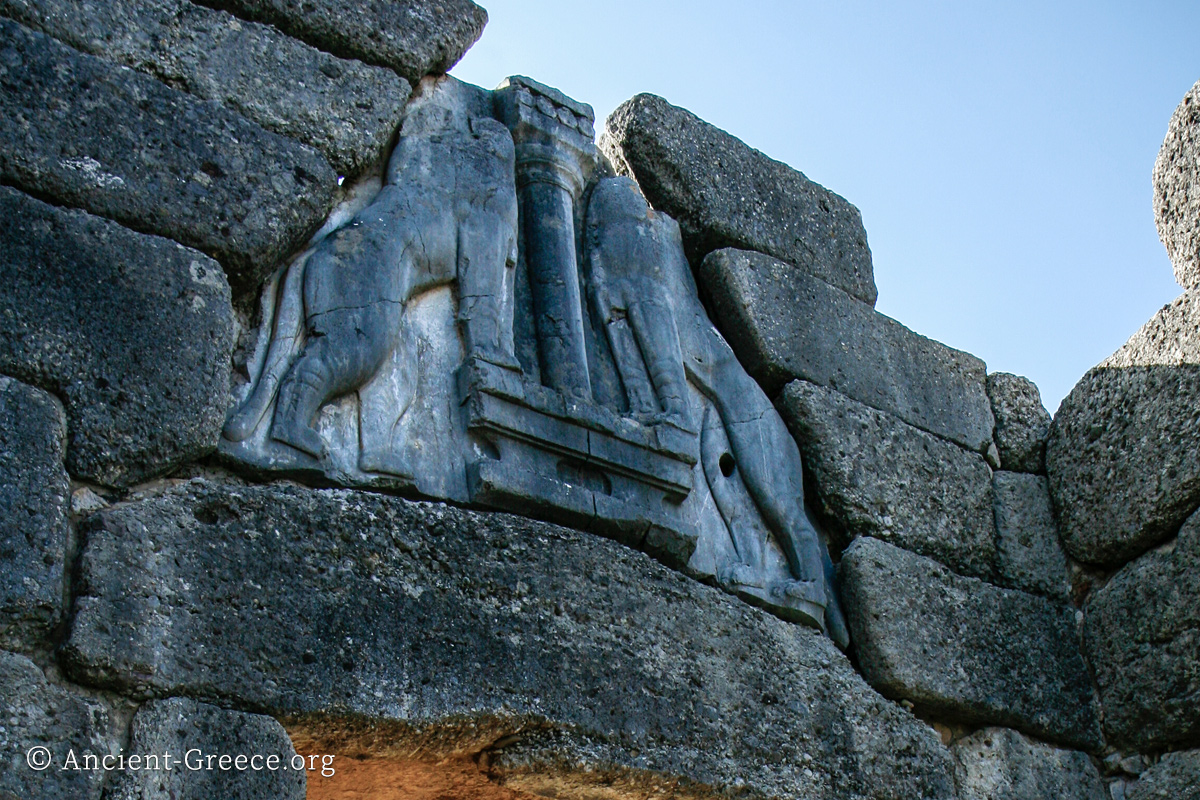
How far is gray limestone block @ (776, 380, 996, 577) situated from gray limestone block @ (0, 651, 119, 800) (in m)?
2.40

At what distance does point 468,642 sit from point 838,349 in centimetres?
201

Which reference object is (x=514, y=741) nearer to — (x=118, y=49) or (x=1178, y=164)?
(x=118, y=49)

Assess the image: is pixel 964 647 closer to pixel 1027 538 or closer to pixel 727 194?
pixel 1027 538

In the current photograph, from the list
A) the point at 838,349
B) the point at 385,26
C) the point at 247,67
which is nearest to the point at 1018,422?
the point at 838,349

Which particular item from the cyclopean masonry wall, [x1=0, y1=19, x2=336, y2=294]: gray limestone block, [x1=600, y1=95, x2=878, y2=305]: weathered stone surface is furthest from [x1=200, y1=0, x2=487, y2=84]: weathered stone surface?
[x1=600, y1=95, x2=878, y2=305]: weathered stone surface

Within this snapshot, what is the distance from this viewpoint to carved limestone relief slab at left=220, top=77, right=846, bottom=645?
12.2ft

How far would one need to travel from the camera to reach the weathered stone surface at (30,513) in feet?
9.53

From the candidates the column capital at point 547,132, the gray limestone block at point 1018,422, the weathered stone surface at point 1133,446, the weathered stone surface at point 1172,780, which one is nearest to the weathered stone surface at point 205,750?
the column capital at point 547,132

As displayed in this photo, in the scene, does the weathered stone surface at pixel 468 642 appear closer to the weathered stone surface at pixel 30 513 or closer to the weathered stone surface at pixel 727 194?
the weathered stone surface at pixel 30 513

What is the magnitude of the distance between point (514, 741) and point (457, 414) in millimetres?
875

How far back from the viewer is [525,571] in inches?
144

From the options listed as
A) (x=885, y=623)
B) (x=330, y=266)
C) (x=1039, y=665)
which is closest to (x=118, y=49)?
(x=330, y=266)

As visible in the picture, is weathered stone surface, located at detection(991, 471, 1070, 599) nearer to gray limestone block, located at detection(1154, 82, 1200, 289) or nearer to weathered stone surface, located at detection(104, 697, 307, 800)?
gray limestone block, located at detection(1154, 82, 1200, 289)

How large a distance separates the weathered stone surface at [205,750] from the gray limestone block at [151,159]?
1149mm
